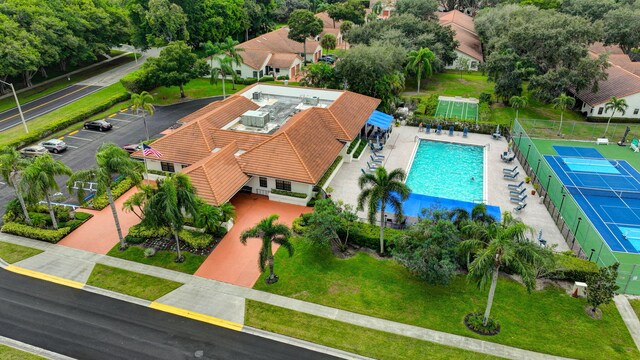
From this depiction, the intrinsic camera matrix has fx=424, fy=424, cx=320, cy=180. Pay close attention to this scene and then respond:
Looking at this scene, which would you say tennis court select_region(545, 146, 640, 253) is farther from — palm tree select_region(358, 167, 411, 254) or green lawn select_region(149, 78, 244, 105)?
green lawn select_region(149, 78, 244, 105)

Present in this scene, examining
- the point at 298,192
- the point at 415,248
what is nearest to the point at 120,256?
the point at 298,192

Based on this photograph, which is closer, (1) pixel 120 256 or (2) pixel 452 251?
(2) pixel 452 251

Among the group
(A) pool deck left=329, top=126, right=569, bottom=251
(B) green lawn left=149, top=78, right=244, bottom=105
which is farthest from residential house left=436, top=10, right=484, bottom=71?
(B) green lawn left=149, top=78, right=244, bottom=105

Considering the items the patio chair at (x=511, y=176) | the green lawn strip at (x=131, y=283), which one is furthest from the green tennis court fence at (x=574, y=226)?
the green lawn strip at (x=131, y=283)

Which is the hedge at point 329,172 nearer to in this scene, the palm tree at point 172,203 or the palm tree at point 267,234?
the palm tree at point 267,234

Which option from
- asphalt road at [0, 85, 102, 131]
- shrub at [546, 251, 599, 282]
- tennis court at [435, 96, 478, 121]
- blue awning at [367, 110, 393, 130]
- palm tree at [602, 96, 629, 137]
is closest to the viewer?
shrub at [546, 251, 599, 282]

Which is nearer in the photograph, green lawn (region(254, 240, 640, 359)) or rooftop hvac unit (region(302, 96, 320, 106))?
green lawn (region(254, 240, 640, 359))

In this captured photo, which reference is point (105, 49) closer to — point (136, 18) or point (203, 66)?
point (136, 18)

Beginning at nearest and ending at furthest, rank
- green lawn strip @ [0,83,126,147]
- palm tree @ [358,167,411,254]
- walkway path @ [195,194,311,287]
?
palm tree @ [358,167,411,254]
walkway path @ [195,194,311,287]
green lawn strip @ [0,83,126,147]
